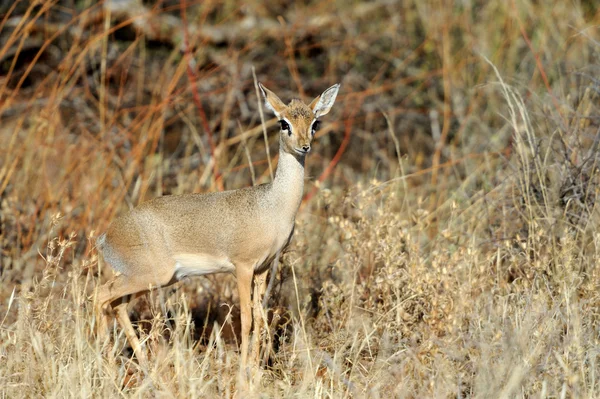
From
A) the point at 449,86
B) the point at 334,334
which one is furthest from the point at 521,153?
the point at 449,86

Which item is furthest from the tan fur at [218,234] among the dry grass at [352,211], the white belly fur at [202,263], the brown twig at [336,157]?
the brown twig at [336,157]

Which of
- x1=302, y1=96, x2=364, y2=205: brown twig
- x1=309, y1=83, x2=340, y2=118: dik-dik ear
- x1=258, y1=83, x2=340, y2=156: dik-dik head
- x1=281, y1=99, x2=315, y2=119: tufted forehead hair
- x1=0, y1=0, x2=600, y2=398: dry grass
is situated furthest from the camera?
x1=302, y1=96, x2=364, y2=205: brown twig

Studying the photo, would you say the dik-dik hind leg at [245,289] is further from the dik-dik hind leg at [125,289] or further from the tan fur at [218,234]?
the dik-dik hind leg at [125,289]

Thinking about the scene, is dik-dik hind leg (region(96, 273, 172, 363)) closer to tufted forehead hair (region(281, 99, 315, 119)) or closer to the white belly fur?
the white belly fur

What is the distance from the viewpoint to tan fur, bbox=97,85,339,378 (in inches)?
171

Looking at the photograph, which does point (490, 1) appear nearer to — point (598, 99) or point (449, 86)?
Result: point (449, 86)

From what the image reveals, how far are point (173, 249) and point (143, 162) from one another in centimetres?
Answer: 318

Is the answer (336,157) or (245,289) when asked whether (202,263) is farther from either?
(336,157)

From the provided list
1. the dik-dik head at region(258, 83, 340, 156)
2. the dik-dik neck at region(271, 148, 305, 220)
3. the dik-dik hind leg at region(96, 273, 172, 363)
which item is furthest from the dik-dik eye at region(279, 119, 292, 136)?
the dik-dik hind leg at region(96, 273, 172, 363)

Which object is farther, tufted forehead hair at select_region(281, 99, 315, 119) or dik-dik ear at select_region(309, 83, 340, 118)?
dik-dik ear at select_region(309, 83, 340, 118)

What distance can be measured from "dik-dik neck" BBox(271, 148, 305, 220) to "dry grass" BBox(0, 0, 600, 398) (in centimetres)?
33

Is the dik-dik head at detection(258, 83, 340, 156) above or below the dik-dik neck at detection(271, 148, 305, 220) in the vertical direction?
above

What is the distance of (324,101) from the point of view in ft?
15.0

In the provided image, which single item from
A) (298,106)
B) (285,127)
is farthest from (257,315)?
(298,106)
